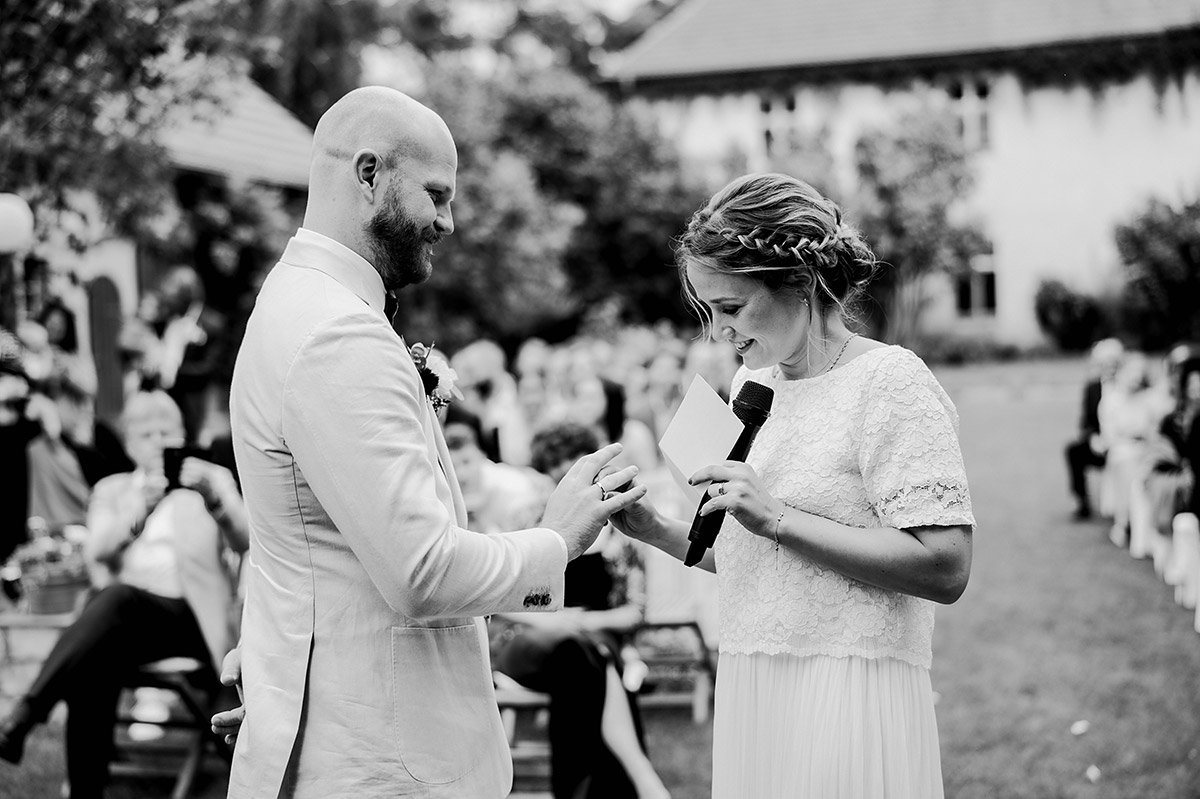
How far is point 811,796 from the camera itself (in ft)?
8.48

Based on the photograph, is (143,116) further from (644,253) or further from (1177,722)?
(644,253)

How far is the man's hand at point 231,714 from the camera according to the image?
7.55 ft

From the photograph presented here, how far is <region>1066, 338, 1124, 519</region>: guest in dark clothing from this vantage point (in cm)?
1195

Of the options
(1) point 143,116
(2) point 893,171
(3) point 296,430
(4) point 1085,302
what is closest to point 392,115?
(3) point 296,430

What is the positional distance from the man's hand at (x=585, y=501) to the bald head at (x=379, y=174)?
20.9 inches

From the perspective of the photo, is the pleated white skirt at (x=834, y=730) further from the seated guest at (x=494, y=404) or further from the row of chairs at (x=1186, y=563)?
the seated guest at (x=494, y=404)

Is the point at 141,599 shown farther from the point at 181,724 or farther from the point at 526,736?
the point at 526,736

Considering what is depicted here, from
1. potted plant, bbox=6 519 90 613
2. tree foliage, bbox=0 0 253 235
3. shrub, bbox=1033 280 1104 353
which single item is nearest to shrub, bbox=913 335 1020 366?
shrub, bbox=1033 280 1104 353

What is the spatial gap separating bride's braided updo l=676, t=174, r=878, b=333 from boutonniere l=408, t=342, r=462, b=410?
597 millimetres

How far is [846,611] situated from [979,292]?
27.3m

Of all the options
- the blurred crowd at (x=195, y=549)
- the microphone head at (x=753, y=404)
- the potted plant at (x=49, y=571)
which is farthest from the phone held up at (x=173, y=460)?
the potted plant at (x=49, y=571)

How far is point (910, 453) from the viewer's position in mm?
2465

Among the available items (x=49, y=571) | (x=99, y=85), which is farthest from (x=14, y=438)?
(x=99, y=85)

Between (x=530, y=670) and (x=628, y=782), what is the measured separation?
607 millimetres
